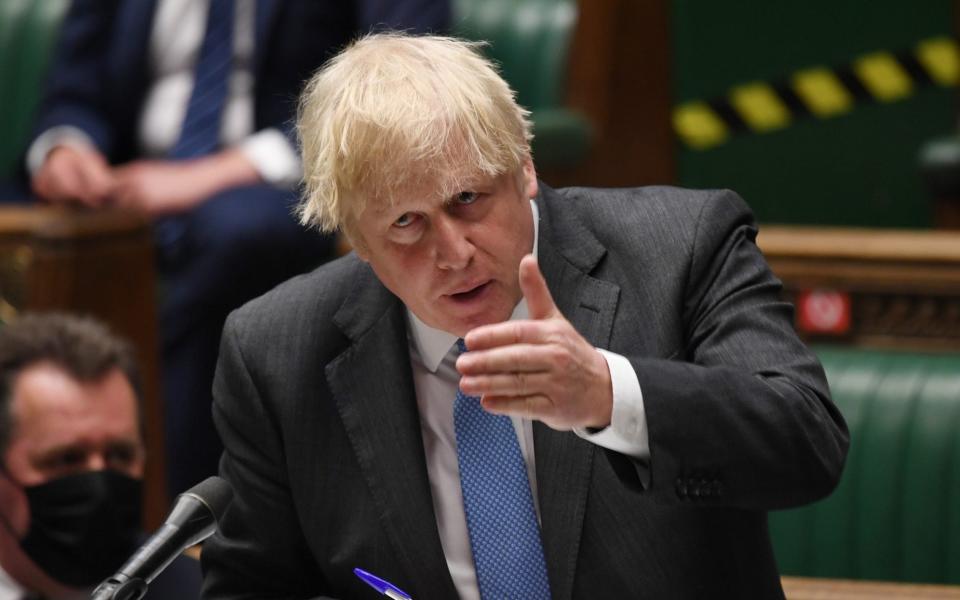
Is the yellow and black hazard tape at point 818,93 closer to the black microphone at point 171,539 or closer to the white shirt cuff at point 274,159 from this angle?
the white shirt cuff at point 274,159

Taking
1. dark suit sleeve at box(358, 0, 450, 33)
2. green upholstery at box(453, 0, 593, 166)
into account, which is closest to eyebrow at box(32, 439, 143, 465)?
dark suit sleeve at box(358, 0, 450, 33)

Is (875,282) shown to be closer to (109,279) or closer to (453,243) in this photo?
(109,279)

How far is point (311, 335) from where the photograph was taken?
151 centimetres

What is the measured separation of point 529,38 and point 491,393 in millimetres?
2250

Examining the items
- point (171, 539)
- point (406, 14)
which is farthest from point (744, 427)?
point (406, 14)

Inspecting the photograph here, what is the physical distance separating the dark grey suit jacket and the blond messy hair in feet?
0.44

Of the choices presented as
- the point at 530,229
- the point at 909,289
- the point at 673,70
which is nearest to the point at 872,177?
the point at 673,70

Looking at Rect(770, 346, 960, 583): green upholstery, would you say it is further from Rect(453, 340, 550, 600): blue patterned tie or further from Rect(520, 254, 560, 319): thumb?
Rect(520, 254, 560, 319): thumb

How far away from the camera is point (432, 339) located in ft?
4.92

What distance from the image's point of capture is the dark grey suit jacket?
Answer: 1.38 m

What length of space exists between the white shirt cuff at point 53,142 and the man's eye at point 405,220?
1.55 m

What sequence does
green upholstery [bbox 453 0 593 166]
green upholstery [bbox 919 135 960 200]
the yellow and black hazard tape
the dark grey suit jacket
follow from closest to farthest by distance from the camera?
the dark grey suit jacket < green upholstery [bbox 919 135 960 200] < green upholstery [bbox 453 0 593 166] < the yellow and black hazard tape

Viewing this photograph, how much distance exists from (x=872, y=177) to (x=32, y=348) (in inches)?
88.8

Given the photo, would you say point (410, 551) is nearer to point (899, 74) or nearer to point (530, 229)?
point (530, 229)
